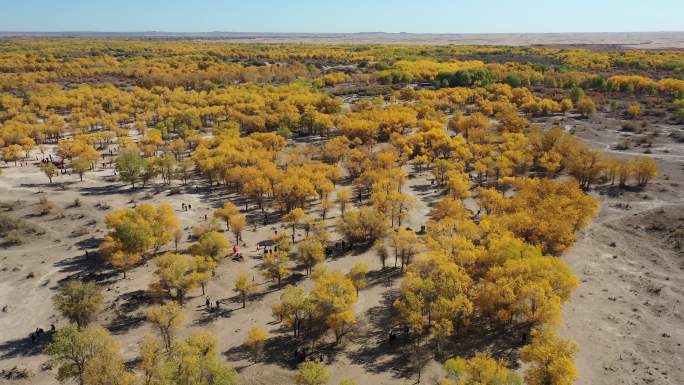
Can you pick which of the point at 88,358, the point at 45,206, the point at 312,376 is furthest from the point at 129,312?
the point at 45,206

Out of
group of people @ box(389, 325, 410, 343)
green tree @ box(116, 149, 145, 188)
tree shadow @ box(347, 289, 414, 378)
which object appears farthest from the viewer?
green tree @ box(116, 149, 145, 188)

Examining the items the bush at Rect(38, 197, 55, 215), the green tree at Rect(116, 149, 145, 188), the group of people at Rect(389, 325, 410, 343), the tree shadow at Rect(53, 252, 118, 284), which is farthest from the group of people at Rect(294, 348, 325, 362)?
the green tree at Rect(116, 149, 145, 188)

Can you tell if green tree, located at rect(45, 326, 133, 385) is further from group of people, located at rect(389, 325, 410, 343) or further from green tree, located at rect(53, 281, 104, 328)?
group of people, located at rect(389, 325, 410, 343)

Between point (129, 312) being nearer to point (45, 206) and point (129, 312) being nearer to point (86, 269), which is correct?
point (86, 269)

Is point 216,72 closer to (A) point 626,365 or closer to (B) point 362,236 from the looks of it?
(B) point 362,236

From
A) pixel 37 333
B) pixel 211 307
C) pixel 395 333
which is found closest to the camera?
pixel 37 333

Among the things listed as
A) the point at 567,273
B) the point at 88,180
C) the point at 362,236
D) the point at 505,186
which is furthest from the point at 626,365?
the point at 88,180

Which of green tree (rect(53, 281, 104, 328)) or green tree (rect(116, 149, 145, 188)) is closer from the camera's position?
green tree (rect(53, 281, 104, 328))

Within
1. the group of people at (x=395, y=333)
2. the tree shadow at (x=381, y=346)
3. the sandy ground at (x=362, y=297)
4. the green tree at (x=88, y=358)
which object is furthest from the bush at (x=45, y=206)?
the group of people at (x=395, y=333)
